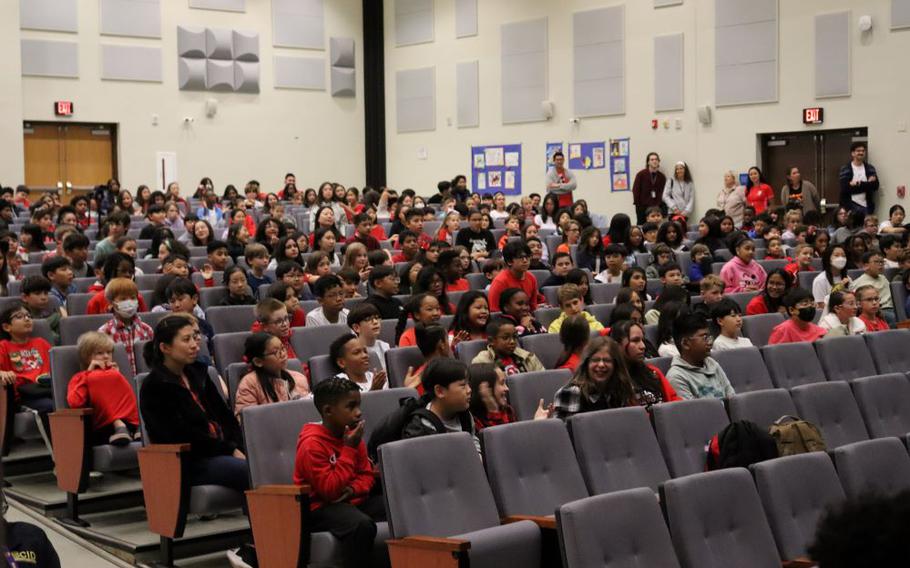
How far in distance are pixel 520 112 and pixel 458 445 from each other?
48.2 ft

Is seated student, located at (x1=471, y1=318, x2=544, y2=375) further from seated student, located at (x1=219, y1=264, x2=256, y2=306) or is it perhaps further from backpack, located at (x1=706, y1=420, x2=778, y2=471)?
seated student, located at (x1=219, y1=264, x2=256, y2=306)

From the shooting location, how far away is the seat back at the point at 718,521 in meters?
3.65

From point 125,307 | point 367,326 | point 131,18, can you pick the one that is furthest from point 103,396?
point 131,18

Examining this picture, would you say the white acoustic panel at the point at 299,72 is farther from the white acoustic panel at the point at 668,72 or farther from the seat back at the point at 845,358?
the seat back at the point at 845,358

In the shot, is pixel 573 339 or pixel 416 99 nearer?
pixel 573 339

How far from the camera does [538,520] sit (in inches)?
156


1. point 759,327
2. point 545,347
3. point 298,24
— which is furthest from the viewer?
point 298,24

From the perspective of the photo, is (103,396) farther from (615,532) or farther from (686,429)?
(615,532)

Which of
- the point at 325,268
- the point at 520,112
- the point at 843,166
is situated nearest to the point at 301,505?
the point at 325,268

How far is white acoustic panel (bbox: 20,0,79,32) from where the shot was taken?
1739cm

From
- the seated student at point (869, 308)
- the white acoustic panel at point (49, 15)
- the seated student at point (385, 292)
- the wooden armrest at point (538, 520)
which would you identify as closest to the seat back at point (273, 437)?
the wooden armrest at point (538, 520)

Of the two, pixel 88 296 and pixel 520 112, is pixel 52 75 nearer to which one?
pixel 520 112

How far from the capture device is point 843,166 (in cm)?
1475

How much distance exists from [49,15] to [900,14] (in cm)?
1211
